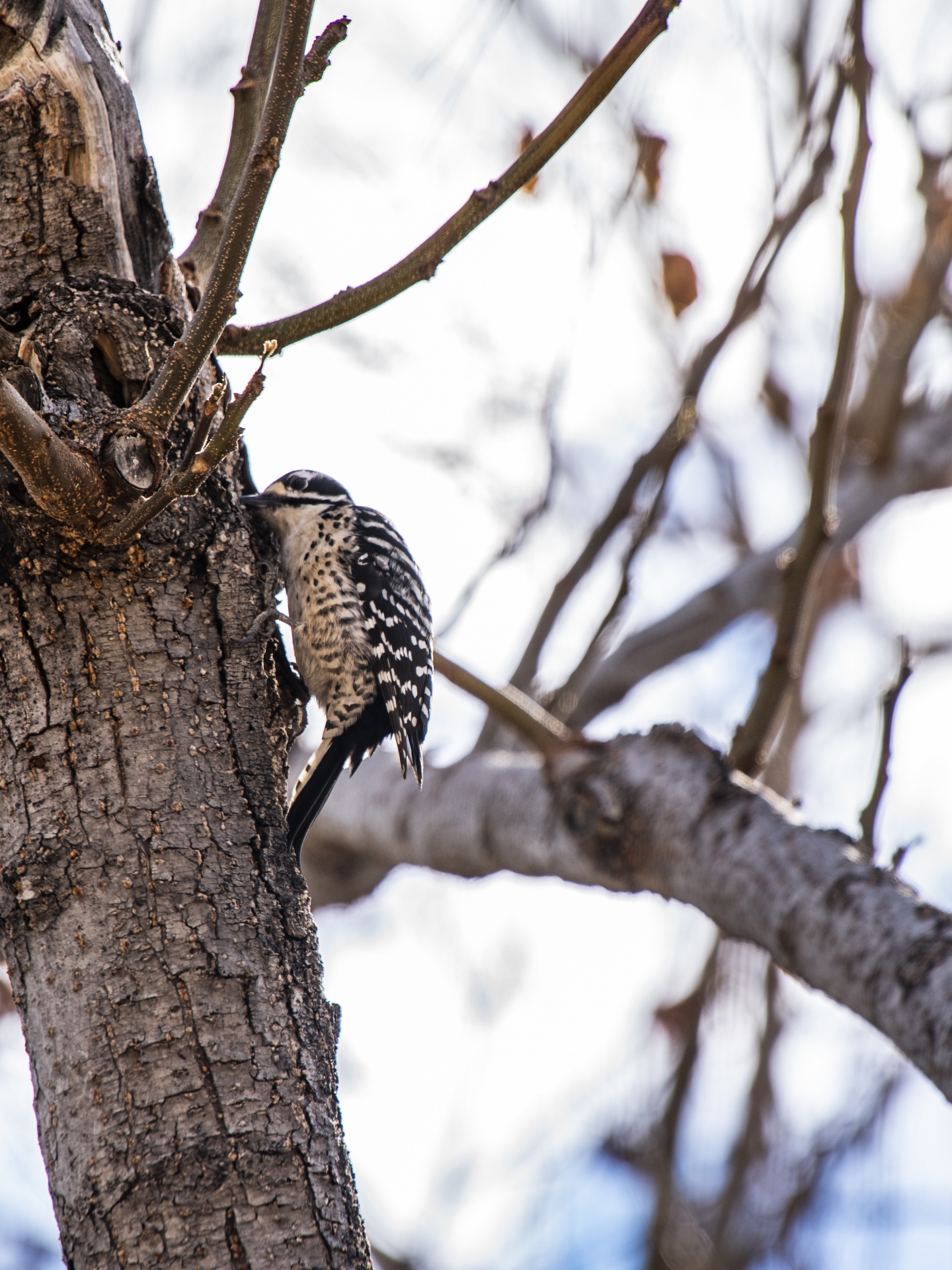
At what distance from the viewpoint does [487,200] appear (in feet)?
6.78

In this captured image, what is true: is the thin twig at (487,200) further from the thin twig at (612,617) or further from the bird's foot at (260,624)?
the thin twig at (612,617)

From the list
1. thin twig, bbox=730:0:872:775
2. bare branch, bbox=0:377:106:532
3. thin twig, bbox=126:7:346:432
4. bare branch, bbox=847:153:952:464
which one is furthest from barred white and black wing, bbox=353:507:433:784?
bare branch, bbox=847:153:952:464

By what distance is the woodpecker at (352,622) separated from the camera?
12.9ft

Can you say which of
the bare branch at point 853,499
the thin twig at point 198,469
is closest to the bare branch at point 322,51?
the thin twig at point 198,469

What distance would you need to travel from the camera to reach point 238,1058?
5.51ft

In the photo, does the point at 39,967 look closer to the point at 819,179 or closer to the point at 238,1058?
the point at 238,1058

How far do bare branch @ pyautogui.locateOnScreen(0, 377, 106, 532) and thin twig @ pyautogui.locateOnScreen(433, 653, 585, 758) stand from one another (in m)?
1.61

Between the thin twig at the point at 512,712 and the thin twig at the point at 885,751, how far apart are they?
98cm

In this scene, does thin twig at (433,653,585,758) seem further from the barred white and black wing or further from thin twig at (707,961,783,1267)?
thin twig at (707,961,783,1267)

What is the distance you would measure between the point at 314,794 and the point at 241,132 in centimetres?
176

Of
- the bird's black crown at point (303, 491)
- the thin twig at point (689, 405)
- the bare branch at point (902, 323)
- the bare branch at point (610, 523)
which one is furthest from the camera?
the bare branch at point (902, 323)

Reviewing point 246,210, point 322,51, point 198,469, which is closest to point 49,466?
point 198,469

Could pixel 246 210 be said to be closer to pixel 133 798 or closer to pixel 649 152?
pixel 133 798

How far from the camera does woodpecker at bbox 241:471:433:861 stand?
12.9ft
